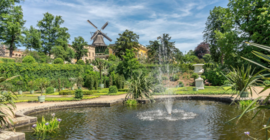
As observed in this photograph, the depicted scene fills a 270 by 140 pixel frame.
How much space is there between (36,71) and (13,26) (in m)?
12.7

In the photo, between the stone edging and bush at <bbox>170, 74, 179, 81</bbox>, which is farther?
bush at <bbox>170, 74, 179, 81</bbox>

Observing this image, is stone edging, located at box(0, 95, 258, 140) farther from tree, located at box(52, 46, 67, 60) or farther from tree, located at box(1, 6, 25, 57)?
tree, located at box(52, 46, 67, 60)

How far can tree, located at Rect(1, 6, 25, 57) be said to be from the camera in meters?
27.0

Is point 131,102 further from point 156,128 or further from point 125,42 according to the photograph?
point 125,42

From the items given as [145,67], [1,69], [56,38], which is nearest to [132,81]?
[1,69]

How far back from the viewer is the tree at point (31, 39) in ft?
98.7

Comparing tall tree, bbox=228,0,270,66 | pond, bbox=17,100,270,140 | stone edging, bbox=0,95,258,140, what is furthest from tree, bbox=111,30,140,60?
pond, bbox=17,100,270,140

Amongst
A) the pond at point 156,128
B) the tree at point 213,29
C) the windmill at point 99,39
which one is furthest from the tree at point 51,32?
the pond at point 156,128

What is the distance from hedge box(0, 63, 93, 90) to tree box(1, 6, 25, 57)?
39.3ft

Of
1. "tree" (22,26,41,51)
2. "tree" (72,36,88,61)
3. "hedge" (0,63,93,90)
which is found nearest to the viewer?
"hedge" (0,63,93,90)

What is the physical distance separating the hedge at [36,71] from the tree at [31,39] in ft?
40.2

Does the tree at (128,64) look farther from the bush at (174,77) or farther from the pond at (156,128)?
the pond at (156,128)

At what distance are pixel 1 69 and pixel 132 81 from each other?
1332cm

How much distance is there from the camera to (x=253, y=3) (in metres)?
16.6
